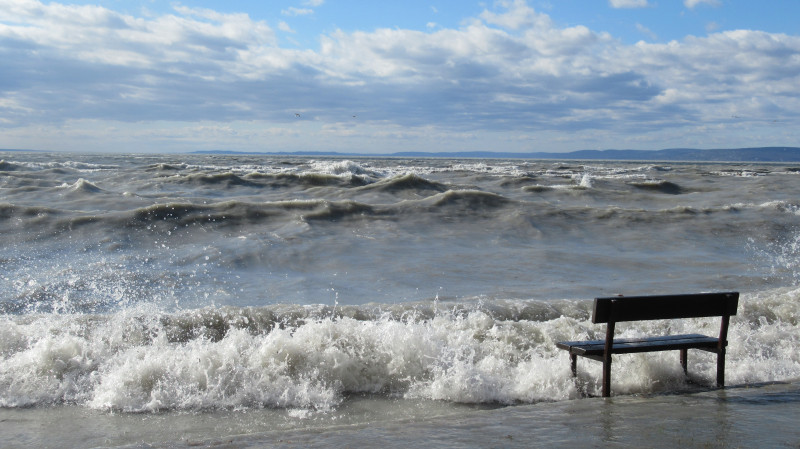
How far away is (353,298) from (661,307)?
5098mm

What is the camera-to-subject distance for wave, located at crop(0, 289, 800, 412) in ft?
19.4

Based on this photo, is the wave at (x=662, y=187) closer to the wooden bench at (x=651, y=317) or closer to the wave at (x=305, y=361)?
the wave at (x=305, y=361)

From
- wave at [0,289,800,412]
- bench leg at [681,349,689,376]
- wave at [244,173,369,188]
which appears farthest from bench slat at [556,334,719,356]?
wave at [244,173,369,188]

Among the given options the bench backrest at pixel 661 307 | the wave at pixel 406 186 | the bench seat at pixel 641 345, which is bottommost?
the bench seat at pixel 641 345

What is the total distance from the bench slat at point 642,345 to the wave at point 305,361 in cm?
41

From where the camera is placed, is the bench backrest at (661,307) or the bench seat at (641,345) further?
the bench seat at (641,345)

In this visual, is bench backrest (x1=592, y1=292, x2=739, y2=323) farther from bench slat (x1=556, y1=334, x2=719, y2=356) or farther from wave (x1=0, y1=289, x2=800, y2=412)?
wave (x1=0, y1=289, x2=800, y2=412)

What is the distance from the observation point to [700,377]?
21.8 feet

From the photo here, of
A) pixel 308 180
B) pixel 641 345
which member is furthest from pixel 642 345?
pixel 308 180

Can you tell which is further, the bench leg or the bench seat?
the bench leg

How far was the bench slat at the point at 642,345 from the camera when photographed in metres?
5.92

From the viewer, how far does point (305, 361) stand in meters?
6.48

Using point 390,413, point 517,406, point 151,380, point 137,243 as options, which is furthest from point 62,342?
point 137,243

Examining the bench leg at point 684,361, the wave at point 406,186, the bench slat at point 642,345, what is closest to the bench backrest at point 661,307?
the bench slat at point 642,345
